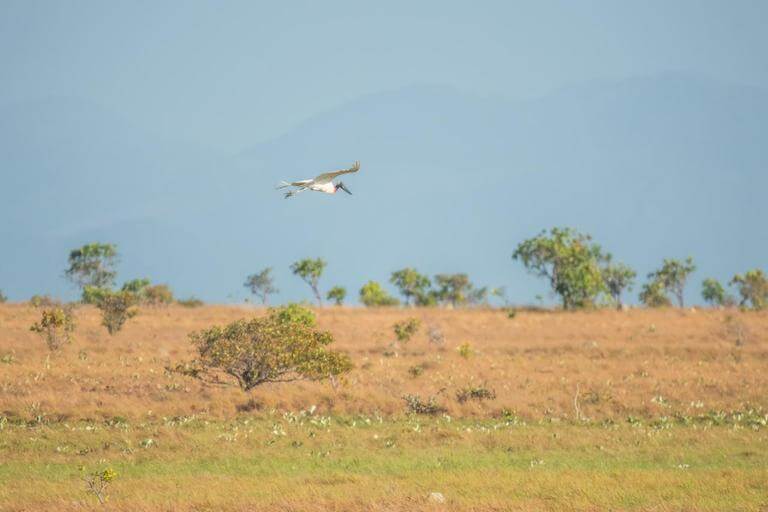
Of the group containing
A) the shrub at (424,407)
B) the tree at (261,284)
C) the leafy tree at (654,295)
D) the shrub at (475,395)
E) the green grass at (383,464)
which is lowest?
the green grass at (383,464)

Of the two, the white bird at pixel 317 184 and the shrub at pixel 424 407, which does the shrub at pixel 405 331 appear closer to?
the shrub at pixel 424 407

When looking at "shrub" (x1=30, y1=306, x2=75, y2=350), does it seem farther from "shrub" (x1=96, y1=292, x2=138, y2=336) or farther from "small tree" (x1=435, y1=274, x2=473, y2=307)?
"small tree" (x1=435, y1=274, x2=473, y2=307)

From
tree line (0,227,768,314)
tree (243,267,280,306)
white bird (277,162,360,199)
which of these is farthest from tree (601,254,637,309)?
white bird (277,162,360,199)

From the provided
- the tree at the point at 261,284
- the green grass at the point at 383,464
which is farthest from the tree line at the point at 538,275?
the green grass at the point at 383,464

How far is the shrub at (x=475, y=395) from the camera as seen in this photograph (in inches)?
1188

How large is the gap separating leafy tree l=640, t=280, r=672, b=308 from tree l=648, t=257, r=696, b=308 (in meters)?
0.65

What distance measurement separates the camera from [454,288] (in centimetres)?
11344

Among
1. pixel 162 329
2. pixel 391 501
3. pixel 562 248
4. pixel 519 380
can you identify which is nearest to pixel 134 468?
pixel 391 501

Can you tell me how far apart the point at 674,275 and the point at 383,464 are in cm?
9010

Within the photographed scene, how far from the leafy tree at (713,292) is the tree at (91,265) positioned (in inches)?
2618

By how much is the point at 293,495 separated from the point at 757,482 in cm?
909

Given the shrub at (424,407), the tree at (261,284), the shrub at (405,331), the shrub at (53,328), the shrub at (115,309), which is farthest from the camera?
the tree at (261,284)

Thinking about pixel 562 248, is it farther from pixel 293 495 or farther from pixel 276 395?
pixel 293 495

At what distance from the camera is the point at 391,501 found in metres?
17.7
